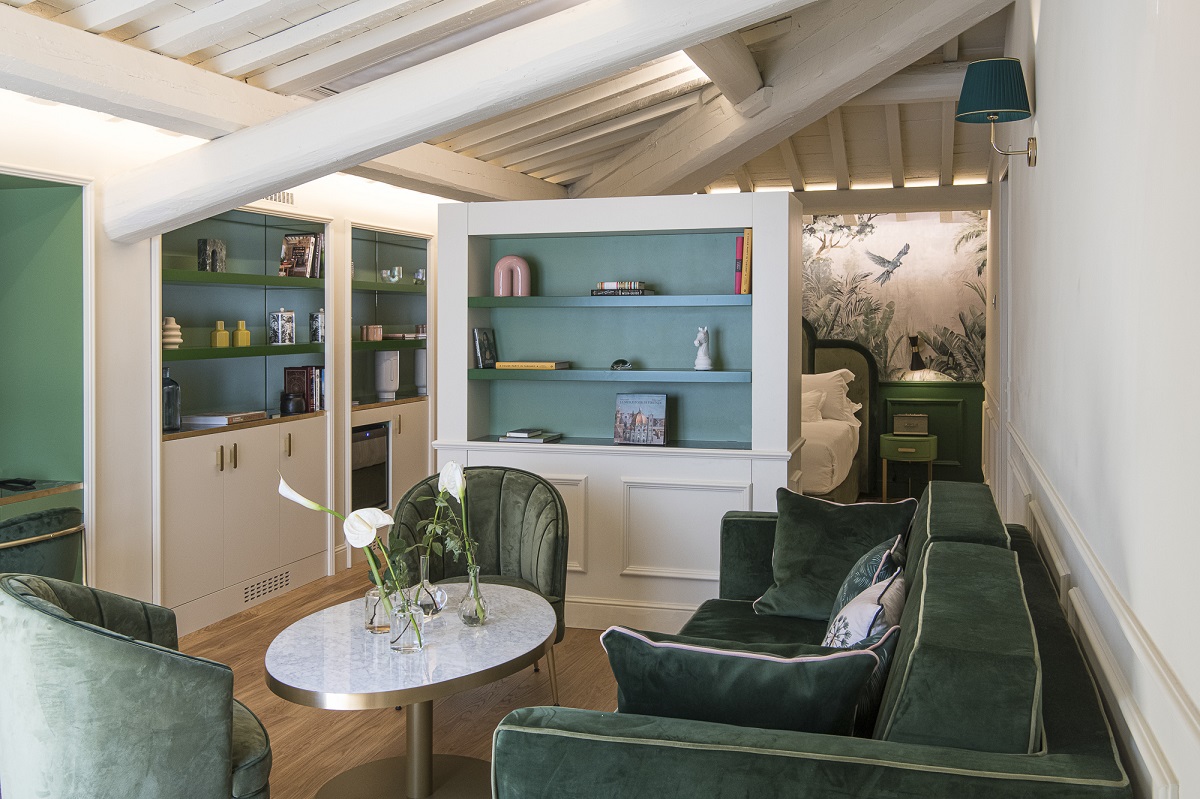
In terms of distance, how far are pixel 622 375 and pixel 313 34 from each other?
6.62ft

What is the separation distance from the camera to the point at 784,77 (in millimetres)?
5695

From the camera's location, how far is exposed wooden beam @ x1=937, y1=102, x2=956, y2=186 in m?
7.09

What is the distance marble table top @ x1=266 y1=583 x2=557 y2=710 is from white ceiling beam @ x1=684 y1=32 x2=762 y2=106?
2831mm

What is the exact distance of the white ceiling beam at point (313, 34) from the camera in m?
3.82

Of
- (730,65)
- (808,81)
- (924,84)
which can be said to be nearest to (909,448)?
(924,84)

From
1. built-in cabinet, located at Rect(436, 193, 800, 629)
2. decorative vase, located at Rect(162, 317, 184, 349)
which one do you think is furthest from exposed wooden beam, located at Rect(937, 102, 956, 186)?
decorative vase, located at Rect(162, 317, 184, 349)

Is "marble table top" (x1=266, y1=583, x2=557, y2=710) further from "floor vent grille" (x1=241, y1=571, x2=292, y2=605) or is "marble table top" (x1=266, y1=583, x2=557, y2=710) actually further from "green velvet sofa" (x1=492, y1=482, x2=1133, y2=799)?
"floor vent grille" (x1=241, y1=571, x2=292, y2=605)

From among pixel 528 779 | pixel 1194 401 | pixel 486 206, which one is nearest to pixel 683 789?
pixel 528 779

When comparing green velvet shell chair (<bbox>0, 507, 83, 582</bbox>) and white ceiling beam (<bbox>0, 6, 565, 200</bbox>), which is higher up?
white ceiling beam (<bbox>0, 6, 565, 200</bbox>)

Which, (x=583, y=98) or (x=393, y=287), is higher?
(x=583, y=98)

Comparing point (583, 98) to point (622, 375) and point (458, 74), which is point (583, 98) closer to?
point (622, 375)

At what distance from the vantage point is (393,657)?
112 inches

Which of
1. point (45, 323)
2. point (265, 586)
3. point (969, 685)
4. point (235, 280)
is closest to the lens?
point (969, 685)

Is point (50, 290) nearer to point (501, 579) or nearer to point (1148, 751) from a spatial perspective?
point (501, 579)
